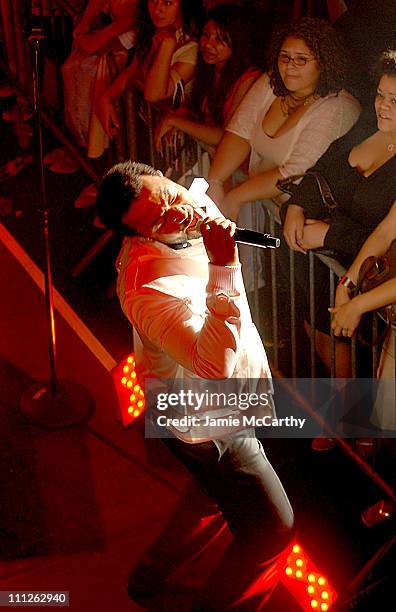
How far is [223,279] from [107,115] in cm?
206

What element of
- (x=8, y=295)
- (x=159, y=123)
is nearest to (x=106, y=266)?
(x=8, y=295)

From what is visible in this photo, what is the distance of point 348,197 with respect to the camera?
3.31 meters

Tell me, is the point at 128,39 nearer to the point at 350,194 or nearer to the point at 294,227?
the point at 294,227

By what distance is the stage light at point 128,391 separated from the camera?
3.57 m

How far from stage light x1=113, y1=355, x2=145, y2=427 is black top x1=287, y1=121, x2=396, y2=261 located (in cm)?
82

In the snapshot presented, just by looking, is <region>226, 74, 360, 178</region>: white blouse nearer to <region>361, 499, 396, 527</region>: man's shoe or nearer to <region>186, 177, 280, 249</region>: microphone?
<region>186, 177, 280, 249</region>: microphone

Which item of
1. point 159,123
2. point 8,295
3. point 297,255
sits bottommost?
point 8,295

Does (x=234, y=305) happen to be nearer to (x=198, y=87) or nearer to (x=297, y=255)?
(x=297, y=255)

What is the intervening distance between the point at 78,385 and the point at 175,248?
1.39 meters

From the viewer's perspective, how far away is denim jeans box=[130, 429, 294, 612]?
2943 millimetres

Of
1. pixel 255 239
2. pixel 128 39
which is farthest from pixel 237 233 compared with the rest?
pixel 128 39

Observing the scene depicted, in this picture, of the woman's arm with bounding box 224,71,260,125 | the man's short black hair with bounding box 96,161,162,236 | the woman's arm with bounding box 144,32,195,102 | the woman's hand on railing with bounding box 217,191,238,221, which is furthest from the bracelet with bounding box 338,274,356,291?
the woman's arm with bounding box 144,32,195,102

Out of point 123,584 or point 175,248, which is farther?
point 123,584

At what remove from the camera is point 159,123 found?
4.12 m
